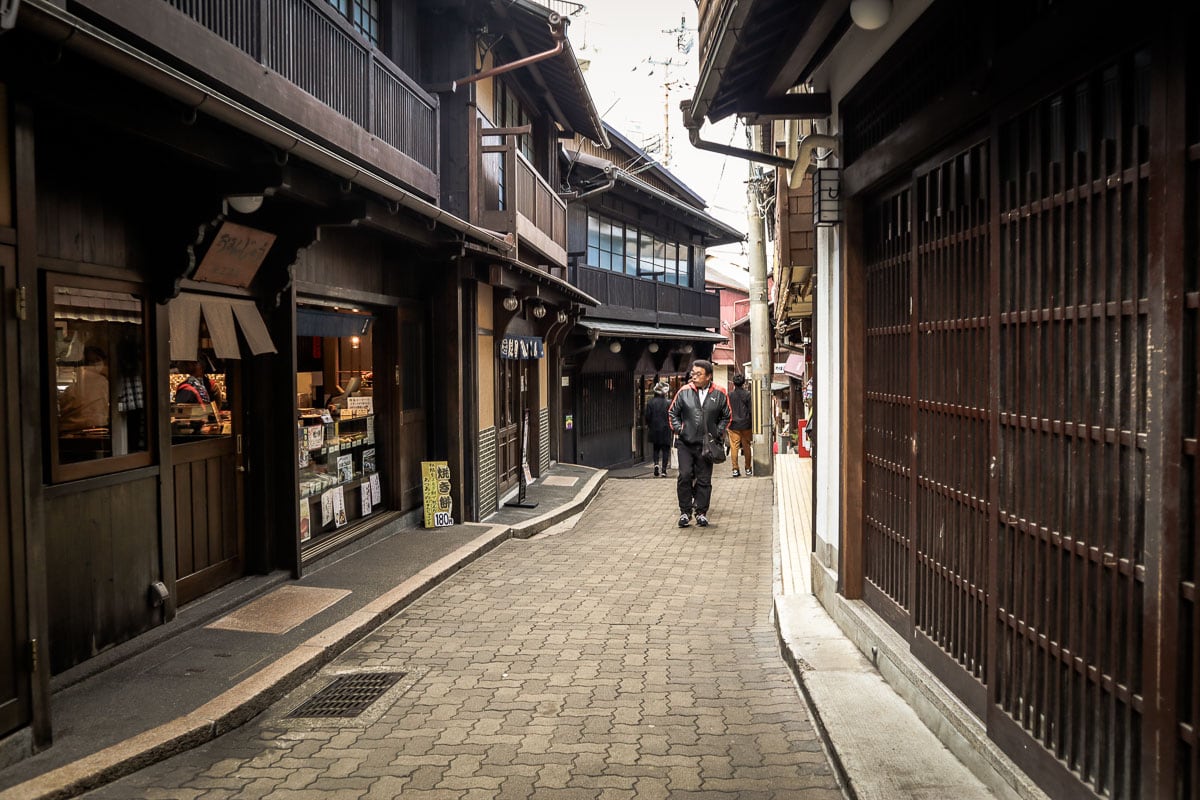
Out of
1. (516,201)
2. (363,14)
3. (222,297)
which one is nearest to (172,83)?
(222,297)

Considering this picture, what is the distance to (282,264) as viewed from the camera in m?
8.06

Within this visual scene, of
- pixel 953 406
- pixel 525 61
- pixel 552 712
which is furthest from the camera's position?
pixel 525 61

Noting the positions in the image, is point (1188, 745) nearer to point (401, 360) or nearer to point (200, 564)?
point (200, 564)

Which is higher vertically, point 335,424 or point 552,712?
point 335,424

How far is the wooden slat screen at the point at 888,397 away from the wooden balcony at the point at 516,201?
8.03 meters

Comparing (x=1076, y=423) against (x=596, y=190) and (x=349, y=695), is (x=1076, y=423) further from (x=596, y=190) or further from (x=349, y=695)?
(x=596, y=190)

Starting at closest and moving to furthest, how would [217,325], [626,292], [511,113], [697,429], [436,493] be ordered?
[217,325] → [436,493] → [697,429] → [511,113] → [626,292]

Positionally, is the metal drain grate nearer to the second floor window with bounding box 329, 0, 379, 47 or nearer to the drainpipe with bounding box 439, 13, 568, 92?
the second floor window with bounding box 329, 0, 379, 47

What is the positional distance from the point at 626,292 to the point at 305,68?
1746 cm

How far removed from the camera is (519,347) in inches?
566

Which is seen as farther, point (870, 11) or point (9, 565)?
point (870, 11)

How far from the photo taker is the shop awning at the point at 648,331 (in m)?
23.8

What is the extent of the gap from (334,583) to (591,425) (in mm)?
17452

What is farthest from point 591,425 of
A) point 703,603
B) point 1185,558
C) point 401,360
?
point 1185,558
